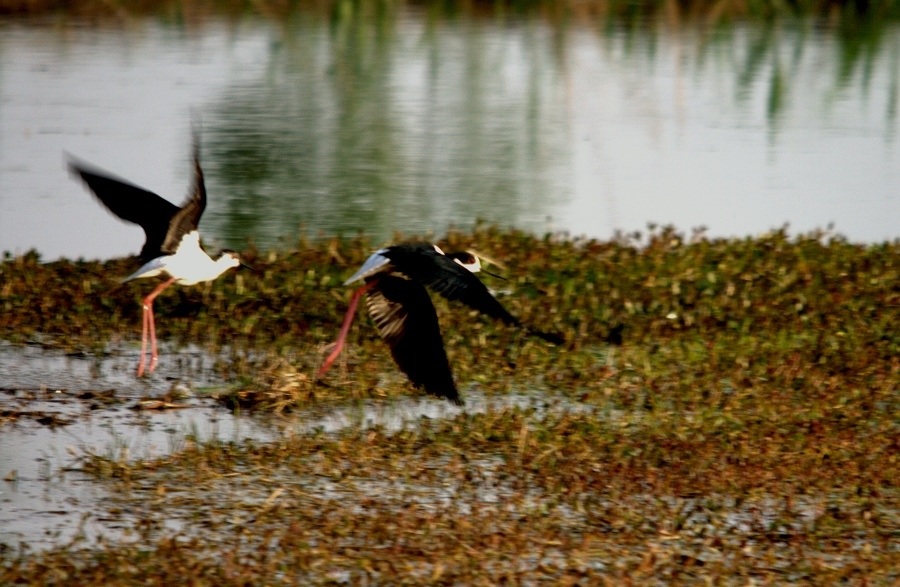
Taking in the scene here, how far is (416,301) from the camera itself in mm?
6688

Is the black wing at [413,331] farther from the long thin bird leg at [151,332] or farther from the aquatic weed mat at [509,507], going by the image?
the long thin bird leg at [151,332]

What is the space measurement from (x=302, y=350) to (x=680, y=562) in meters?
2.80

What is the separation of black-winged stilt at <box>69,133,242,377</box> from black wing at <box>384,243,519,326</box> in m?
0.97

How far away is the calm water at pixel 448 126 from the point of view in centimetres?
1116

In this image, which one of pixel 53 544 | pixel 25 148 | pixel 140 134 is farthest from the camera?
pixel 140 134

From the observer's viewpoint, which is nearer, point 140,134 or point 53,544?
point 53,544

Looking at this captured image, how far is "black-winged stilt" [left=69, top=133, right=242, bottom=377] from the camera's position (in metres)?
6.93

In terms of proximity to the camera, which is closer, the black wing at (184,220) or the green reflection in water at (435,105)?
the black wing at (184,220)

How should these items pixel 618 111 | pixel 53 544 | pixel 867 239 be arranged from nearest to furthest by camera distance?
pixel 53 544, pixel 867 239, pixel 618 111

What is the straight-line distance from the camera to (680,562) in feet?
16.2

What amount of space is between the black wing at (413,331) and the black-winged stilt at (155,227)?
861mm

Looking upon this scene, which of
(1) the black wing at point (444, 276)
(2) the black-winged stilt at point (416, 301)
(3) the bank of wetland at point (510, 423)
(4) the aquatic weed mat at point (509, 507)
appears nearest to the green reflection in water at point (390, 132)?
(3) the bank of wetland at point (510, 423)

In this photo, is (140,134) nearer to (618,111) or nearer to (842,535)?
(618,111)

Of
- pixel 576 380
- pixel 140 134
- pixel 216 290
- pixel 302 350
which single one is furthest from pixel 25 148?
pixel 576 380
